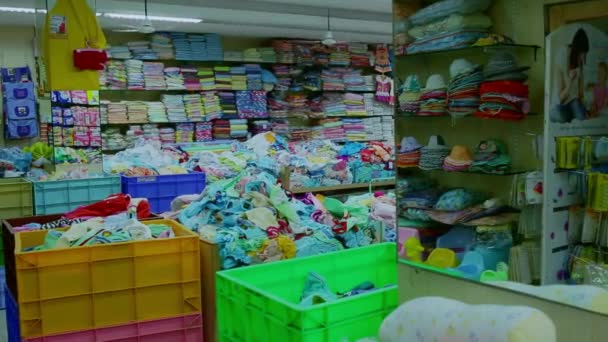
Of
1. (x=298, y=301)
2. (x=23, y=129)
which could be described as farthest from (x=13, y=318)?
(x=23, y=129)

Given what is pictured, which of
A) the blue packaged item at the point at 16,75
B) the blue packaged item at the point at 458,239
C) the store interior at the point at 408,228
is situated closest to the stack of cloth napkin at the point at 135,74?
the blue packaged item at the point at 16,75

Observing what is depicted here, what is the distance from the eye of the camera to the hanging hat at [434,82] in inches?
114

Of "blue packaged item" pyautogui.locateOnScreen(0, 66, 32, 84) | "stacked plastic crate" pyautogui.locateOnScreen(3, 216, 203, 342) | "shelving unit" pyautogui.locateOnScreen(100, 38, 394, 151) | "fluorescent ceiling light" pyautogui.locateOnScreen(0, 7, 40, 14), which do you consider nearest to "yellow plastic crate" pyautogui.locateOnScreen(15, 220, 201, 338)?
"stacked plastic crate" pyautogui.locateOnScreen(3, 216, 203, 342)

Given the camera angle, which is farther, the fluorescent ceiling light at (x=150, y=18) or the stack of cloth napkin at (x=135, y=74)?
the stack of cloth napkin at (x=135, y=74)

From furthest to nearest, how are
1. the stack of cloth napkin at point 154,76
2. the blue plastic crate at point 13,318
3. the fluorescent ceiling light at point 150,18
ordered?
the stack of cloth napkin at point 154,76 < the fluorescent ceiling light at point 150,18 < the blue plastic crate at point 13,318

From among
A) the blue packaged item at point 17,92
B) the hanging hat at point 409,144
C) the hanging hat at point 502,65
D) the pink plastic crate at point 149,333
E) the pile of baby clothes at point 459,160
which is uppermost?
the blue packaged item at point 17,92

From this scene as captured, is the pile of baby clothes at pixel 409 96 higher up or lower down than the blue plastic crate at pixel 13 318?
A: higher up

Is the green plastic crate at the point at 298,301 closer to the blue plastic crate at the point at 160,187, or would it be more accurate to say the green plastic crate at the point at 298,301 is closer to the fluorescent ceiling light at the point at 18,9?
the blue plastic crate at the point at 160,187

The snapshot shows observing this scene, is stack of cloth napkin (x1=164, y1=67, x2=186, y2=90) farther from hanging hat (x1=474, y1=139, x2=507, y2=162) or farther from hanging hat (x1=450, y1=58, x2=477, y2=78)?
hanging hat (x1=474, y1=139, x2=507, y2=162)

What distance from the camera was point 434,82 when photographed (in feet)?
9.55

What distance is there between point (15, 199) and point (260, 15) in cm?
378

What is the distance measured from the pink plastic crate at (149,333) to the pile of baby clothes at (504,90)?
1.90 metres

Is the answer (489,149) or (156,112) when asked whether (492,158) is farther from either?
(156,112)

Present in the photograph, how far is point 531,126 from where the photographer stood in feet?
8.61
